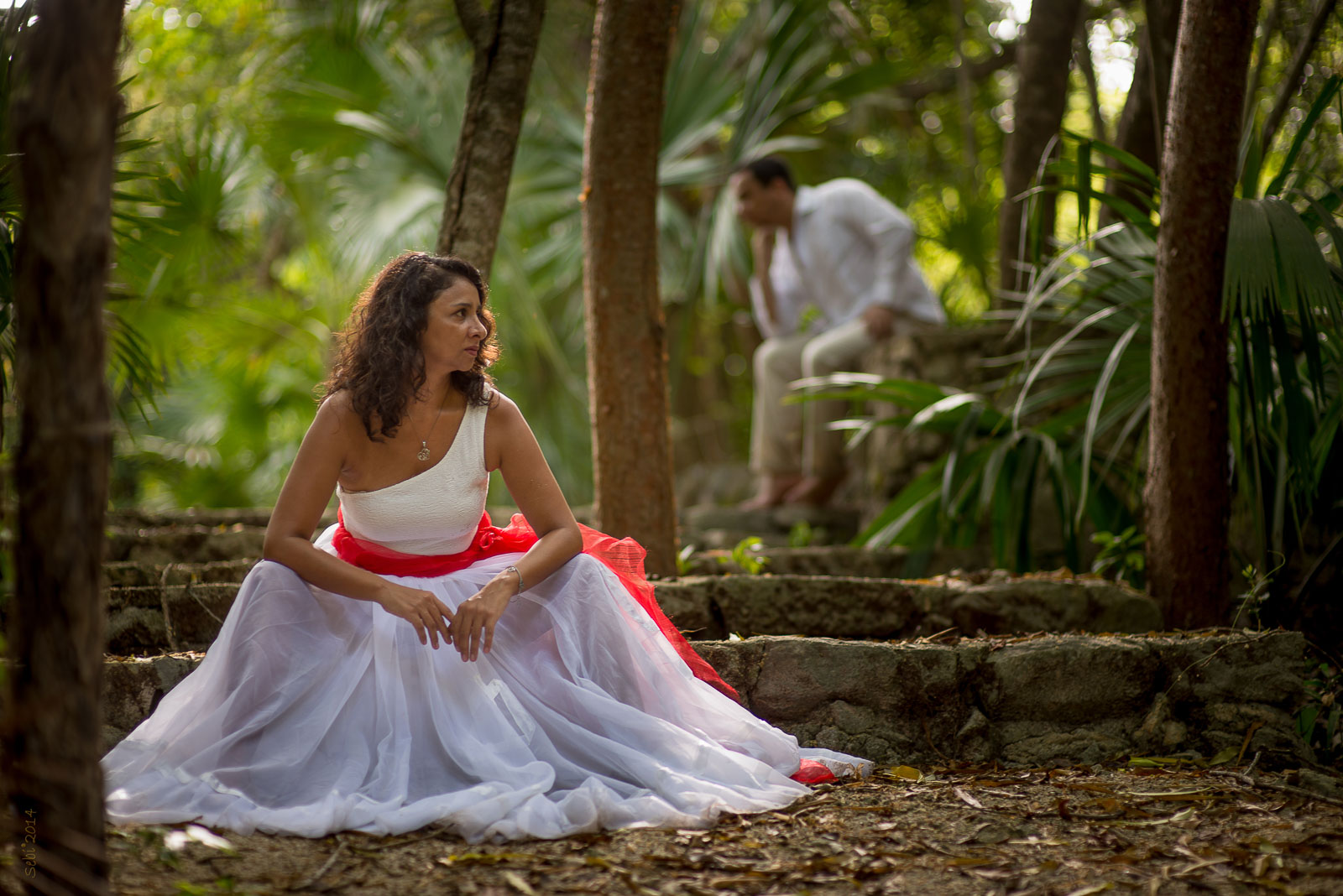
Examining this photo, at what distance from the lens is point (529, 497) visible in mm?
2652

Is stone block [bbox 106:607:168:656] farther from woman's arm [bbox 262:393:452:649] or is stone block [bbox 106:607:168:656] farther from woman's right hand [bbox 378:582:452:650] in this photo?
woman's right hand [bbox 378:582:452:650]

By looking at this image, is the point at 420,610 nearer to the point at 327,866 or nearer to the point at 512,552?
the point at 512,552

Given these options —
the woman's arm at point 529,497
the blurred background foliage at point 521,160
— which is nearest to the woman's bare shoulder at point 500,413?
the woman's arm at point 529,497

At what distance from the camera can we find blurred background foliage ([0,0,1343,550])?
6234mm

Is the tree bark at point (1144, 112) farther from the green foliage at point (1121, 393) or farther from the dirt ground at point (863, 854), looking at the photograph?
the dirt ground at point (863, 854)

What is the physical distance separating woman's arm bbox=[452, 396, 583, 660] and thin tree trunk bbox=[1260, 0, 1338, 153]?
2.82 meters

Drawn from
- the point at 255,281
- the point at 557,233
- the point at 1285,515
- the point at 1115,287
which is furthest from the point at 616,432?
the point at 255,281

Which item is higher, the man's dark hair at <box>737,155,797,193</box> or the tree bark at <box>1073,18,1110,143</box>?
the tree bark at <box>1073,18,1110,143</box>

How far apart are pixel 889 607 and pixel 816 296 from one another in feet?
9.80

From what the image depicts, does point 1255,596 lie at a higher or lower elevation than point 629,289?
lower

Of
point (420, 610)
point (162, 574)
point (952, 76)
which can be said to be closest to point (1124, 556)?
point (420, 610)

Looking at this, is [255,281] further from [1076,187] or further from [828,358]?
[1076,187]

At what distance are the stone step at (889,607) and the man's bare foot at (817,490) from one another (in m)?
2.37

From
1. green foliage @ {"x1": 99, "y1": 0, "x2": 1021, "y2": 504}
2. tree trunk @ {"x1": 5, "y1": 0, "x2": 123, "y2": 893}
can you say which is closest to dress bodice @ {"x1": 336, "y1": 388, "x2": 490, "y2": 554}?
tree trunk @ {"x1": 5, "y1": 0, "x2": 123, "y2": 893}
